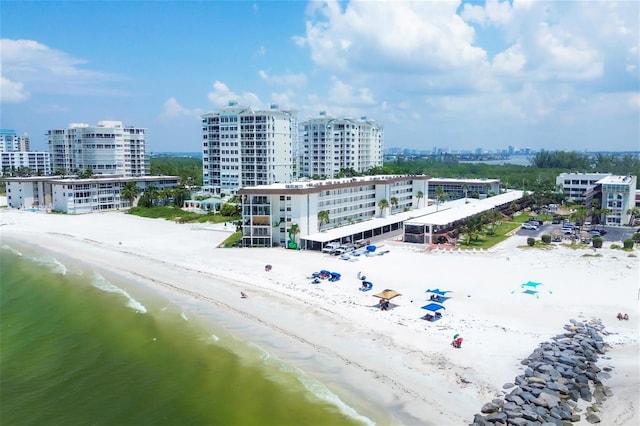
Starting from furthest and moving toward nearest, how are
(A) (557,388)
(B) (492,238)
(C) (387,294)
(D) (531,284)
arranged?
(B) (492,238)
(D) (531,284)
(C) (387,294)
(A) (557,388)

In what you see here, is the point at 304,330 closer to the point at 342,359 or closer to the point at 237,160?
the point at 342,359

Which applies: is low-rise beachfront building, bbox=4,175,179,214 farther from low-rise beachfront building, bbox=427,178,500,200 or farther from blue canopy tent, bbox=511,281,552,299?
blue canopy tent, bbox=511,281,552,299

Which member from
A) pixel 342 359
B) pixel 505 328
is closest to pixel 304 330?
pixel 342 359

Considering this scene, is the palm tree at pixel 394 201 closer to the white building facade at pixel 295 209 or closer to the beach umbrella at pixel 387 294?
the white building facade at pixel 295 209

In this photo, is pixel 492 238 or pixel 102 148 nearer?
pixel 492 238

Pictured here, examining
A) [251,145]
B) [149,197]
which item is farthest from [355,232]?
Answer: [149,197]

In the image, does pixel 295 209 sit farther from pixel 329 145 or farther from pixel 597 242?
pixel 329 145
